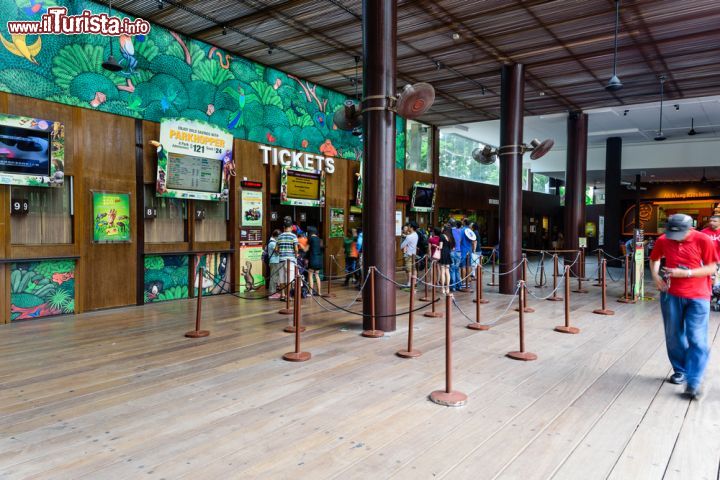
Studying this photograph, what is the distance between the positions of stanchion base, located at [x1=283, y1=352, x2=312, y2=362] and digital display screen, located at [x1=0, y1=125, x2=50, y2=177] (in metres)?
4.71

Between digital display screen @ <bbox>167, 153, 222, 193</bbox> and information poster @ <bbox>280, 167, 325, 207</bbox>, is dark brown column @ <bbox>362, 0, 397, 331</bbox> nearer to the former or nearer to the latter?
digital display screen @ <bbox>167, 153, 222, 193</bbox>

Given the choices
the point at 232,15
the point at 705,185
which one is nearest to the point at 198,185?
the point at 232,15

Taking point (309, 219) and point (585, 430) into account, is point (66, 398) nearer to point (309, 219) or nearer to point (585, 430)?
point (585, 430)

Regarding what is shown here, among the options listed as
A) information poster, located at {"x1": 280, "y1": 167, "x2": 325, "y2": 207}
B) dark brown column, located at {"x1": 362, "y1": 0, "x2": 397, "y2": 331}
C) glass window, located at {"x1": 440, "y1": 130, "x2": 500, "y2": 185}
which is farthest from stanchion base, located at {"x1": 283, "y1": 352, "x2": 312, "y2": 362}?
glass window, located at {"x1": 440, "y1": 130, "x2": 500, "y2": 185}

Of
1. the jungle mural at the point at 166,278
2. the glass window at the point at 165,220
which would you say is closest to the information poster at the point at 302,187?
the glass window at the point at 165,220

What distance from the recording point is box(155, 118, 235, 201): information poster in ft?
27.4

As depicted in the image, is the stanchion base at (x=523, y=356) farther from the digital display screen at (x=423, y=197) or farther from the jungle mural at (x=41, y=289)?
the digital display screen at (x=423, y=197)

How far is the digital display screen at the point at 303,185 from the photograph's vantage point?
10672 millimetres

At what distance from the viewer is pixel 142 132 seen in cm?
817

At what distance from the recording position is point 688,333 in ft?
13.2

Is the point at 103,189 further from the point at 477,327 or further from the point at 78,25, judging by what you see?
the point at 477,327

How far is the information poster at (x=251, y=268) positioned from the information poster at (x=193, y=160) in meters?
1.29

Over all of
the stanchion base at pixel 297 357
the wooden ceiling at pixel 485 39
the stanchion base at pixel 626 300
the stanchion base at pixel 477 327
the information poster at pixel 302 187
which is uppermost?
the wooden ceiling at pixel 485 39

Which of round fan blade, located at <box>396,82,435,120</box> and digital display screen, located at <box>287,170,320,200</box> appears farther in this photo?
digital display screen, located at <box>287,170,320,200</box>
